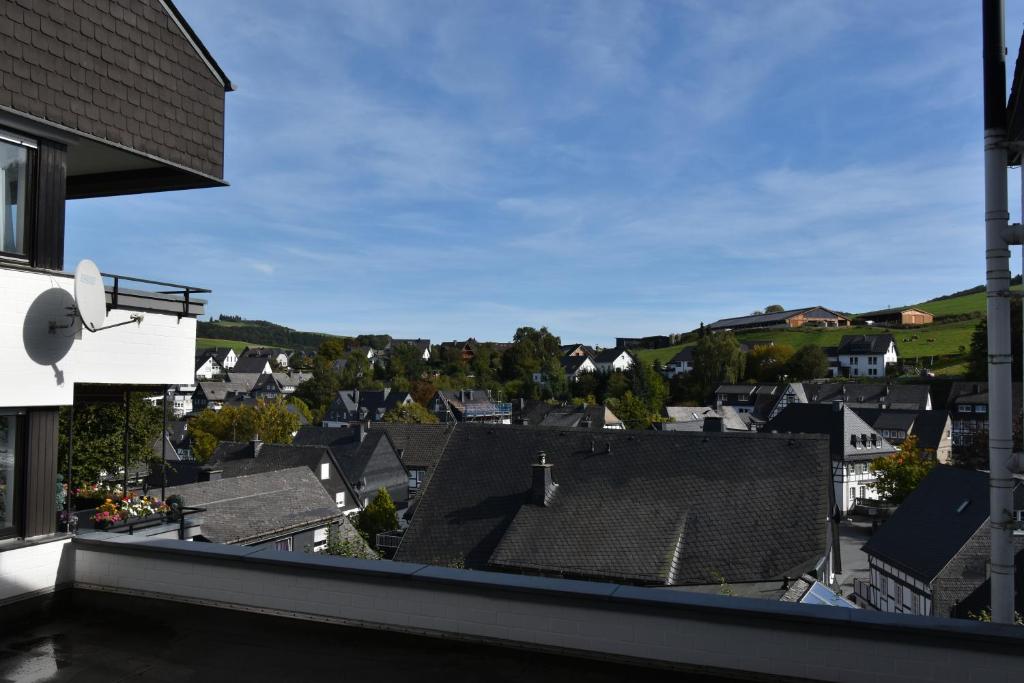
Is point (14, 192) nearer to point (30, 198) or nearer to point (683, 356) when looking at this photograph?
point (30, 198)

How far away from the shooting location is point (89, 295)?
6.71 m

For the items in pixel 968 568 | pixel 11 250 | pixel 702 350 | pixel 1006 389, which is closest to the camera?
pixel 1006 389

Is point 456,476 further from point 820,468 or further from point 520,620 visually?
point 520,620

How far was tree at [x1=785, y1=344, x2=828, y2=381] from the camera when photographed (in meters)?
100

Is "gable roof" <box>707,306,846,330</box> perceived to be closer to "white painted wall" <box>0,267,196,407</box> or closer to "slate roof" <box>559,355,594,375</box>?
"slate roof" <box>559,355,594,375</box>

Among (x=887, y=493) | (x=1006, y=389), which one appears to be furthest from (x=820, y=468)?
(x=887, y=493)

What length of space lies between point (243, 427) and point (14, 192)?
183ft

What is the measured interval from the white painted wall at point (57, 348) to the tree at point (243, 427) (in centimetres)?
5253

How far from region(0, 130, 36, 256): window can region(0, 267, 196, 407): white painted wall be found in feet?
1.19

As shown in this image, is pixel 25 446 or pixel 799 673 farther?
pixel 25 446

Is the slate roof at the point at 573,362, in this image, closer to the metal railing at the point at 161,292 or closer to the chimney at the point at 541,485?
the chimney at the point at 541,485

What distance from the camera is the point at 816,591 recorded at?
1426cm

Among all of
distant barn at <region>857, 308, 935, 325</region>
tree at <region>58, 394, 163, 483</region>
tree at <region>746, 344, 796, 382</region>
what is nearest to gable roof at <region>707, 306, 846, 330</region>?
distant barn at <region>857, 308, 935, 325</region>

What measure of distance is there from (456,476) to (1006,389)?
23211mm
